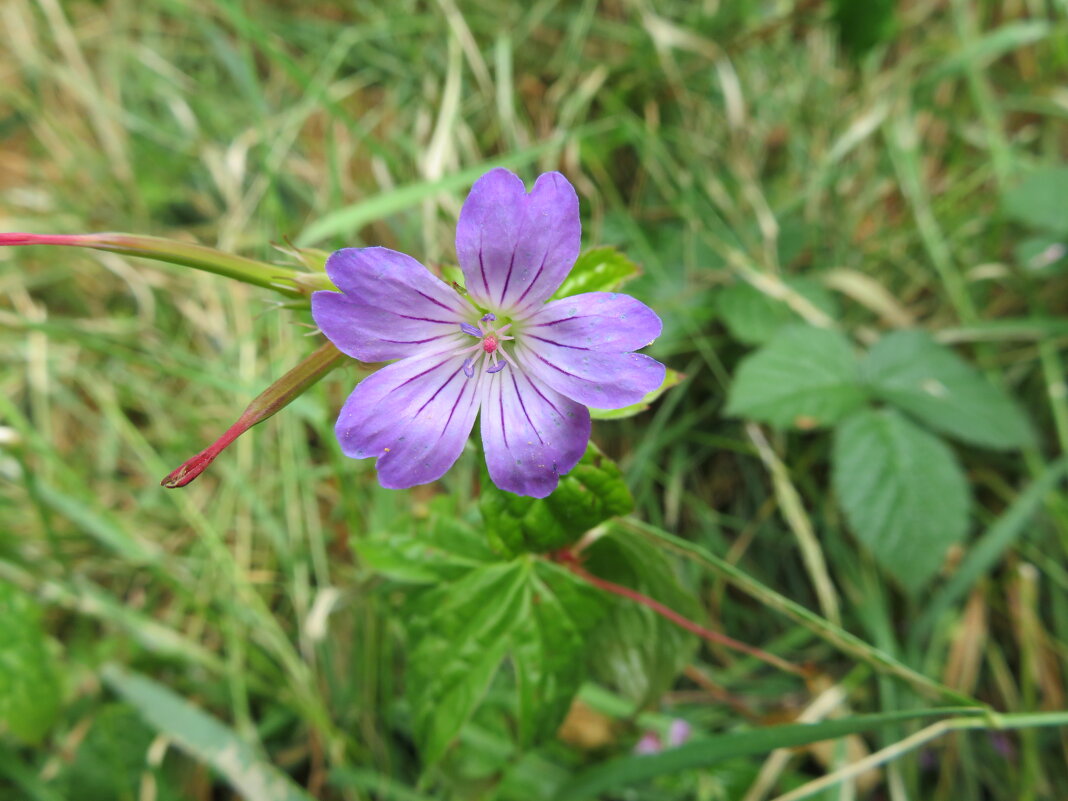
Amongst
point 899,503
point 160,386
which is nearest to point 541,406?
point 899,503

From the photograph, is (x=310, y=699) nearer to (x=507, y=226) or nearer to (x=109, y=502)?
(x=109, y=502)

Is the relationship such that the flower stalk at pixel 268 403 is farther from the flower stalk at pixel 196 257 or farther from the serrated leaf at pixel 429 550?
the serrated leaf at pixel 429 550

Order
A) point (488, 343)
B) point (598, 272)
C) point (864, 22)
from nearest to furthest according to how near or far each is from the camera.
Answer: point (488, 343) → point (598, 272) → point (864, 22)

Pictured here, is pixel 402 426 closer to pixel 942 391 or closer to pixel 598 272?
pixel 598 272

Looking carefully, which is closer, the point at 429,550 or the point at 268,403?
the point at 268,403

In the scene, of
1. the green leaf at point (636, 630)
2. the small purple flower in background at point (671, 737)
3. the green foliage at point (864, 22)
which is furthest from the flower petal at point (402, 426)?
the green foliage at point (864, 22)

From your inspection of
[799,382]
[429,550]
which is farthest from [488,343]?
[799,382]
